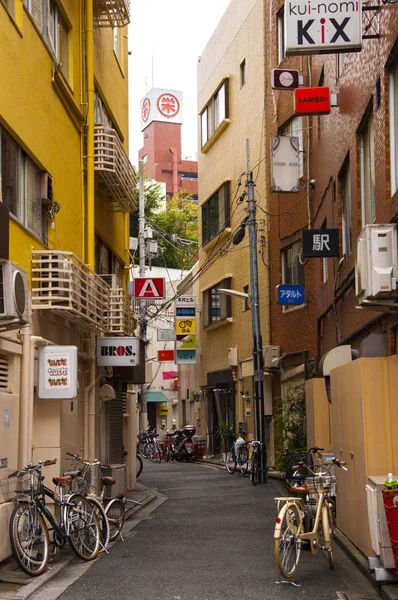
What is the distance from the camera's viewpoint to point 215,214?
3544 centimetres

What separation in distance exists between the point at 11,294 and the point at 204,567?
4.05m

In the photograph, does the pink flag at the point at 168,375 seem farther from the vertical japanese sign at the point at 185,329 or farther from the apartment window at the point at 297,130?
the apartment window at the point at 297,130

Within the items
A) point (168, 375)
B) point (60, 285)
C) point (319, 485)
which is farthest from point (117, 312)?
point (168, 375)

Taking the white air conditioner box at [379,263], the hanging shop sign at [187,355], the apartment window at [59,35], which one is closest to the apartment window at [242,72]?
the hanging shop sign at [187,355]

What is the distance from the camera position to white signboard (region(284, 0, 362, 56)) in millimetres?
11613

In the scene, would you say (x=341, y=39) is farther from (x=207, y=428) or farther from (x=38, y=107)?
(x=207, y=428)

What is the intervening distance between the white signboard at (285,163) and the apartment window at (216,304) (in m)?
9.92

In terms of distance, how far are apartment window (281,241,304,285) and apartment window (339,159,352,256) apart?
29.8 ft

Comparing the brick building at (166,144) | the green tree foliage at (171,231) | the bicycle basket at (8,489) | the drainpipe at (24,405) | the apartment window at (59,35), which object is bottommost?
the bicycle basket at (8,489)

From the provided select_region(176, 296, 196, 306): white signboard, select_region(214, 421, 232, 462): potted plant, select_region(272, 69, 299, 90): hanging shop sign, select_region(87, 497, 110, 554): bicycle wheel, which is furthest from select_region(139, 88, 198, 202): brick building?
select_region(87, 497, 110, 554): bicycle wheel

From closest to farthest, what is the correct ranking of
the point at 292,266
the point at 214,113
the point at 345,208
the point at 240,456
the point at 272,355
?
the point at 345,208 < the point at 240,456 < the point at 292,266 < the point at 272,355 < the point at 214,113

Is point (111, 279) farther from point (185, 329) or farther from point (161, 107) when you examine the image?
point (161, 107)

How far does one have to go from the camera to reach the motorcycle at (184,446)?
117ft

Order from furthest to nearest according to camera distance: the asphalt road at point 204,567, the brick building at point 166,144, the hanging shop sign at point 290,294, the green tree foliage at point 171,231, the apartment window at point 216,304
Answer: the brick building at point 166,144, the green tree foliage at point 171,231, the apartment window at point 216,304, the hanging shop sign at point 290,294, the asphalt road at point 204,567
